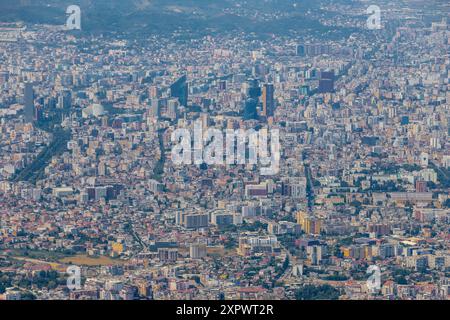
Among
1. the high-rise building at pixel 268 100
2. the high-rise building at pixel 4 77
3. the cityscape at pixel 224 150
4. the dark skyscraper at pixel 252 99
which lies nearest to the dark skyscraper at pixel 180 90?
the cityscape at pixel 224 150

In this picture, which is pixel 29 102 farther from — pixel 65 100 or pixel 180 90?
pixel 180 90

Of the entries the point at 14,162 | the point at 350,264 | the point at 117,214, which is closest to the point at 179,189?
the point at 117,214

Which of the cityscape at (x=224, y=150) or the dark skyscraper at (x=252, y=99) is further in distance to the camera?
the dark skyscraper at (x=252, y=99)

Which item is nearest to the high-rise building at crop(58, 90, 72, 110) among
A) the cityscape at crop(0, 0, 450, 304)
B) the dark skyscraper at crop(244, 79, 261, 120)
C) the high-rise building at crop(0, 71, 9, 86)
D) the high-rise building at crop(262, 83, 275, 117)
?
the cityscape at crop(0, 0, 450, 304)

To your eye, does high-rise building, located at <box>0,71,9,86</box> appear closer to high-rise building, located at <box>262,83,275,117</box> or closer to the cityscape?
the cityscape

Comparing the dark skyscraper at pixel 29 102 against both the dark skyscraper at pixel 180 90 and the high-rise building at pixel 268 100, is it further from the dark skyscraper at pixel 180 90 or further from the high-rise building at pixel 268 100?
the high-rise building at pixel 268 100
